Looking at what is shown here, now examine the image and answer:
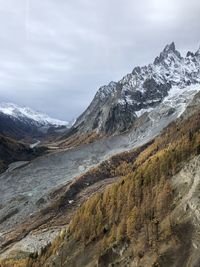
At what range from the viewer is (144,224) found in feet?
197

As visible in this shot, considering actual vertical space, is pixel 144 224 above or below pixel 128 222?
below

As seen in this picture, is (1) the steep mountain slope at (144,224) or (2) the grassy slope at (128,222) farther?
(2) the grassy slope at (128,222)

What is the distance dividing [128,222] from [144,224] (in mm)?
3502

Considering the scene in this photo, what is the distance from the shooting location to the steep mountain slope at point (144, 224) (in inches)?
2099

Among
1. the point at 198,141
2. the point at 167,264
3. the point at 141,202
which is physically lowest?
the point at 167,264

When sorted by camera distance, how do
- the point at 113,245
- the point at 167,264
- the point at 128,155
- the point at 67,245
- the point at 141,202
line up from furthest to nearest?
the point at 128,155 < the point at 67,245 < the point at 141,202 < the point at 113,245 < the point at 167,264

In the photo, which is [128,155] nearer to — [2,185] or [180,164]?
[2,185]

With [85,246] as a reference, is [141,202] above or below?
above

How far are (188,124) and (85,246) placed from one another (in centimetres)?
12507

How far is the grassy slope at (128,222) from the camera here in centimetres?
5766

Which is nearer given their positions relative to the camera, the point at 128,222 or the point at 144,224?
the point at 144,224

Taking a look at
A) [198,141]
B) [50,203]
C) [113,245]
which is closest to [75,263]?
[113,245]

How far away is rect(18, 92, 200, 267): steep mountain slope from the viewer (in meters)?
53.3

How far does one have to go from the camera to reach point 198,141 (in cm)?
6800
